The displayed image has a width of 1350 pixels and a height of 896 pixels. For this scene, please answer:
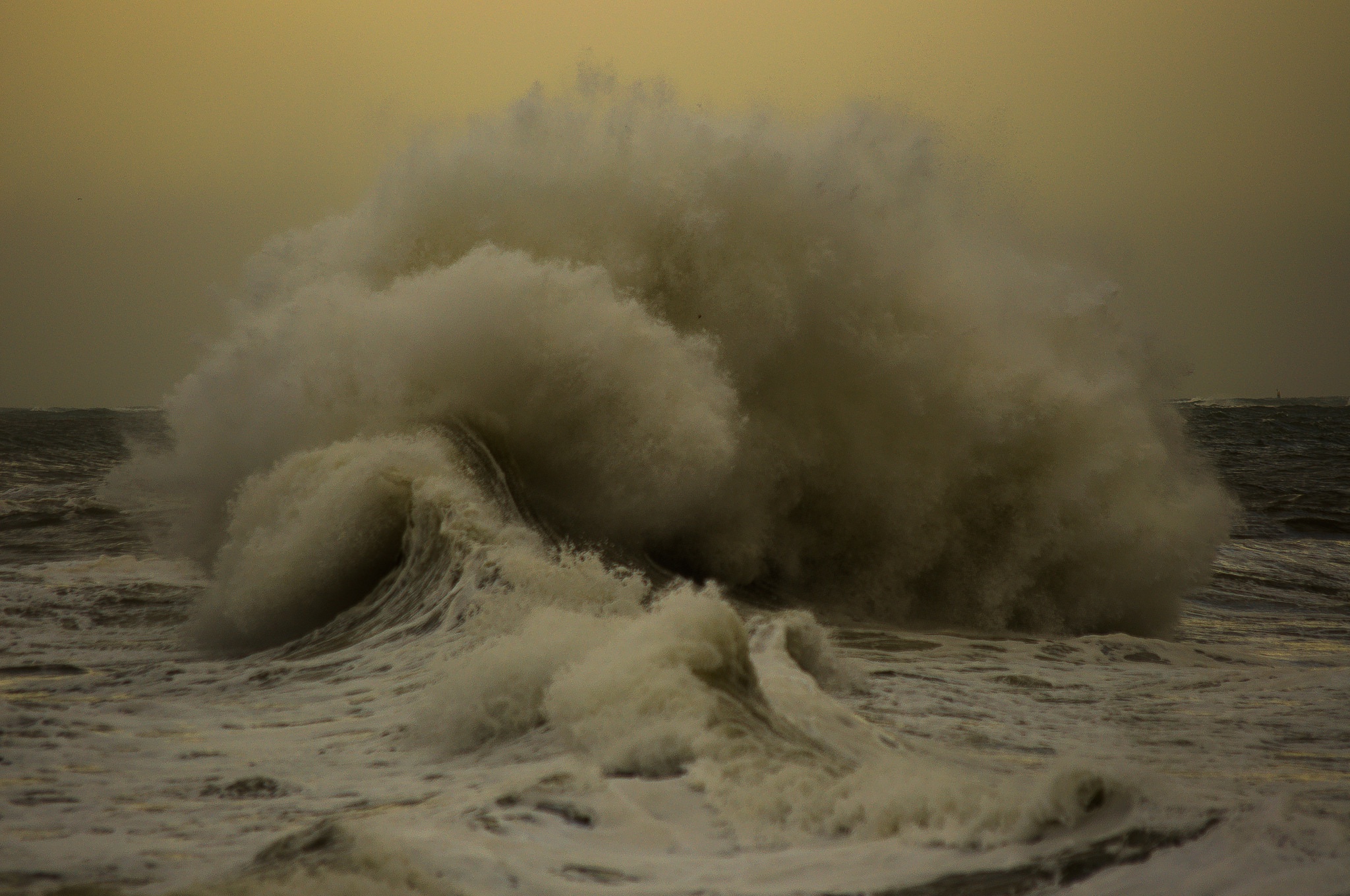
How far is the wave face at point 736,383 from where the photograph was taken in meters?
8.15

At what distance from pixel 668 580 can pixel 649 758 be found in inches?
173

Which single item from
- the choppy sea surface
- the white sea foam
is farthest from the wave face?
the choppy sea surface

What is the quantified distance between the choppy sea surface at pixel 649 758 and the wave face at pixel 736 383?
3.99ft

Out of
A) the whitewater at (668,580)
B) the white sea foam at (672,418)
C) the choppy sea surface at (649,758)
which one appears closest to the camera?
the choppy sea surface at (649,758)

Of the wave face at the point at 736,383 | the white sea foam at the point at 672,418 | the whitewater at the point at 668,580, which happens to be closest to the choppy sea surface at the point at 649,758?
the whitewater at the point at 668,580

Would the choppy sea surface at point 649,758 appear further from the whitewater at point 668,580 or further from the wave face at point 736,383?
the wave face at point 736,383

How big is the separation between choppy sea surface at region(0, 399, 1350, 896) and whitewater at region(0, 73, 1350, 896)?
0.9 inches

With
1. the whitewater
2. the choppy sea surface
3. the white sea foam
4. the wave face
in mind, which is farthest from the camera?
the wave face

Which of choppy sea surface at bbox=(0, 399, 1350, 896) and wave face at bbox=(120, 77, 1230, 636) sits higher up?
wave face at bbox=(120, 77, 1230, 636)

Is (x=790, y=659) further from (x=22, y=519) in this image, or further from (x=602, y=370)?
(x=22, y=519)

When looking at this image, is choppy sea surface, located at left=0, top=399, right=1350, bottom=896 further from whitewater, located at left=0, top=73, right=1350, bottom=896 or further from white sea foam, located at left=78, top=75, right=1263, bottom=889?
white sea foam, located at left=78, top=75, right=1263, bottom=889

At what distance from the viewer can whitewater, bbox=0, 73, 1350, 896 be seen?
10.0ft

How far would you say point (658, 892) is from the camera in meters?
2.75

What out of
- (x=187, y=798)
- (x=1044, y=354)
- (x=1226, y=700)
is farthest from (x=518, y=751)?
(x=1044, y=354)
